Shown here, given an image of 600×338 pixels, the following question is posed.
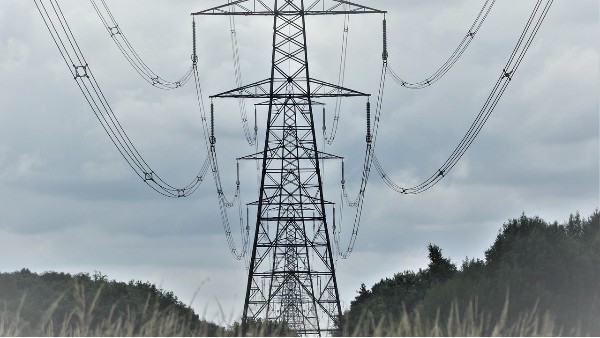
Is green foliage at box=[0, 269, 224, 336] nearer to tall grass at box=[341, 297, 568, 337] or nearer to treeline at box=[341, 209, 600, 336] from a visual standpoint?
treeline at box=[341, 209, 600, 336]

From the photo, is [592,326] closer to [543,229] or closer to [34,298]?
[543,229]

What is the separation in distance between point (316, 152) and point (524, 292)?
703 inches

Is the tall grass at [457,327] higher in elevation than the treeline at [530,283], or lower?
lower

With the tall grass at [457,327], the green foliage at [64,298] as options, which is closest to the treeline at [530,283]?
the green foliage at [64,298]

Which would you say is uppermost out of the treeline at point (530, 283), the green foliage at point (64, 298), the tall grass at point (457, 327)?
the green foliage at point (64, 298)

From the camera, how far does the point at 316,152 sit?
200ft

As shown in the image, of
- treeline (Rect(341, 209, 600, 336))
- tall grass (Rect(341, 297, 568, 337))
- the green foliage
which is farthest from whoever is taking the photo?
the green foliage

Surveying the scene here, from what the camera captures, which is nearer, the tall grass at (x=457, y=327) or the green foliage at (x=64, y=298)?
the tall grass at (x=457, y=327)

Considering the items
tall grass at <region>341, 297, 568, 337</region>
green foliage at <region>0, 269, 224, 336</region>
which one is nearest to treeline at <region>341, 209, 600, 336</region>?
green foliage at <region>0, 269, 224, 336</region>

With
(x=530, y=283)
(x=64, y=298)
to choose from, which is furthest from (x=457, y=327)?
(x=64, y=298)

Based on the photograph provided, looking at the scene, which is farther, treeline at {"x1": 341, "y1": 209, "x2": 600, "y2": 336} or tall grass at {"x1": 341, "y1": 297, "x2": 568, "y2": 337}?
treeline at {"x1": 341, "y1": 209, "x2": 600, "y2": 336}

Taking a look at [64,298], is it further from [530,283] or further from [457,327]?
[457,327]

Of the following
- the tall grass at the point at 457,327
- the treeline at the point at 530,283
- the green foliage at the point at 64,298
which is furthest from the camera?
A: the green foliage at the point at 64,298

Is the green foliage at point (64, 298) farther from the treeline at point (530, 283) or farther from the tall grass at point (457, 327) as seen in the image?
the tall grass at point (457, 327)
